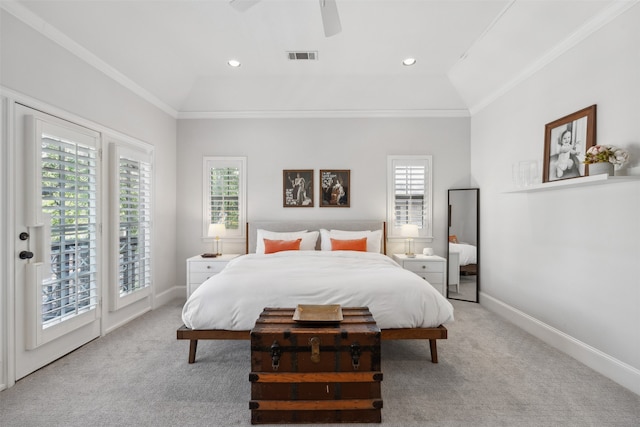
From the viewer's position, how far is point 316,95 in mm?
4543

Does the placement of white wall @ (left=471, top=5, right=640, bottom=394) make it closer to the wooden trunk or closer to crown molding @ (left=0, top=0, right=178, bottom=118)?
the wooden trunk

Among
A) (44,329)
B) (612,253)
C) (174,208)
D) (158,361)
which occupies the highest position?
(174,208)

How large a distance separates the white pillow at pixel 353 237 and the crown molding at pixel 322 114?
5.99 ft

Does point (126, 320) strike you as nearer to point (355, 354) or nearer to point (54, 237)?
point (54, 237)

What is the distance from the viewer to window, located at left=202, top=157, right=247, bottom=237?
4.80 m

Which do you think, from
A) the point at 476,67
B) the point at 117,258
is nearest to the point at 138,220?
the point at 117,258

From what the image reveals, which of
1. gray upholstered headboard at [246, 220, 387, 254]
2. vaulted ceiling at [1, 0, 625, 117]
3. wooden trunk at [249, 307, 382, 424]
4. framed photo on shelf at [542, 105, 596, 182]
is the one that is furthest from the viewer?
gray upholstered headboard at [246, 220, 387, 254]

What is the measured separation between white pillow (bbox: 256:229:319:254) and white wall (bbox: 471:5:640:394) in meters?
2.48

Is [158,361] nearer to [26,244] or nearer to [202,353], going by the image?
[202,353]

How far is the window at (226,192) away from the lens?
480 cm

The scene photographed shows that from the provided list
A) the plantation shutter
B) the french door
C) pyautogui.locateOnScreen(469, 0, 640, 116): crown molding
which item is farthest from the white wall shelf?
the french door

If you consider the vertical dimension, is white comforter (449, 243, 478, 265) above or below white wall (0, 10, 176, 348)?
below

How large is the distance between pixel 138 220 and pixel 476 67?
467cm

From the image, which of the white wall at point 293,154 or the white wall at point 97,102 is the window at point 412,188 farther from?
the white wall at point 97,102
